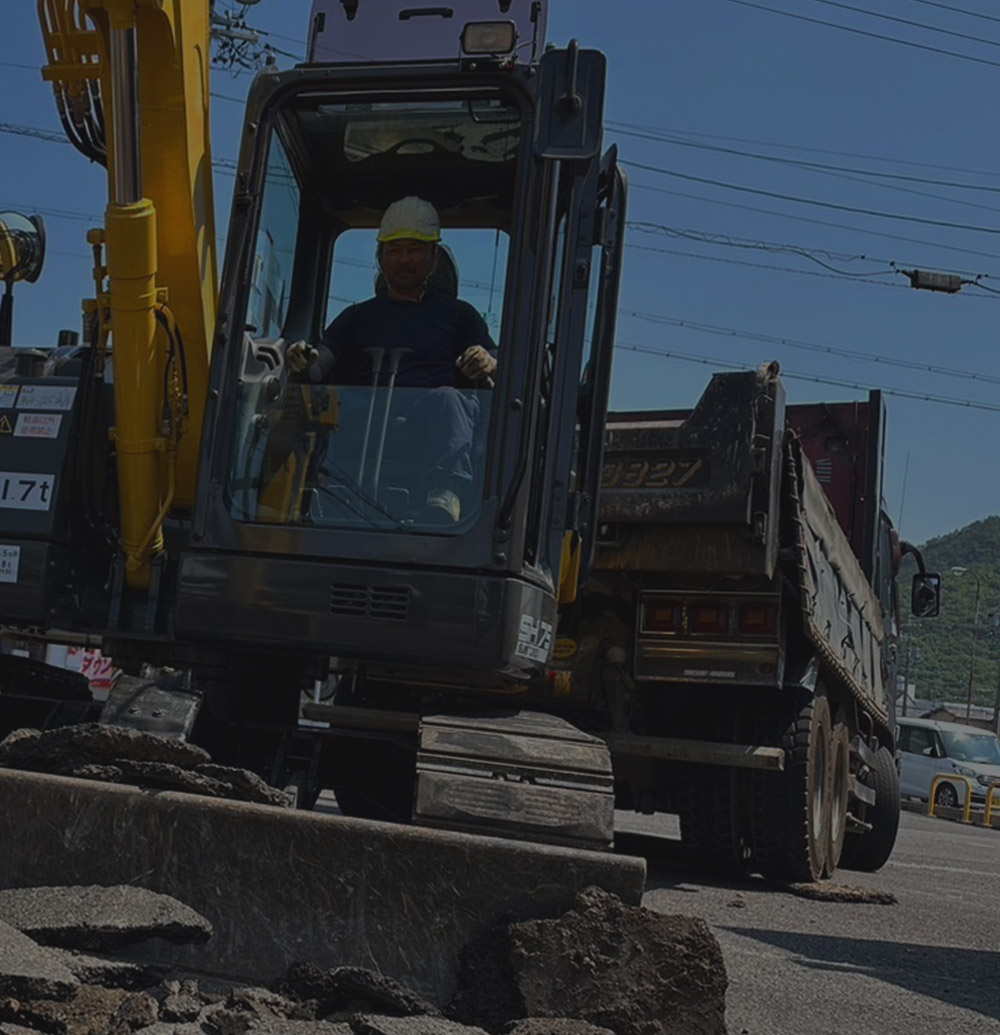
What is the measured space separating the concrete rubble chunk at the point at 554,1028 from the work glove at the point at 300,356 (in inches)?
93.5

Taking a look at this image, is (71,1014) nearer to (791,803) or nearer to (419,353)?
(419,353)

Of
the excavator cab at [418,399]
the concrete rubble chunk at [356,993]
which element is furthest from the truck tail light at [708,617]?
the concrete rubble chunk at [356,993]

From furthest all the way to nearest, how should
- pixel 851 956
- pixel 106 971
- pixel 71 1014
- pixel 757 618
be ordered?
pixel 757 618
pixel 851 956
pixel 106 971
pixel 71 1014

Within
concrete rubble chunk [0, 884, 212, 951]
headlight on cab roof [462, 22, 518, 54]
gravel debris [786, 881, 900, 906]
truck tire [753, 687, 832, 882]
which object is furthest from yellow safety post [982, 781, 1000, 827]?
concrete rubble chunk [0, 884, 212, 951]

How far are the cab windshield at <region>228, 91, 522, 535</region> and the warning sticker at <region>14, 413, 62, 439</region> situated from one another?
0.84 metres

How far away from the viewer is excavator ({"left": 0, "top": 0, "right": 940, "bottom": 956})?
14.3ft

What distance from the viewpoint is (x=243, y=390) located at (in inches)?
190

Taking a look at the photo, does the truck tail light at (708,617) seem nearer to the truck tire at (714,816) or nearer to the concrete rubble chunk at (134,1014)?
the truck tire at (714,816)

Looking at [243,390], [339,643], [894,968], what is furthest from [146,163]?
[894,968]

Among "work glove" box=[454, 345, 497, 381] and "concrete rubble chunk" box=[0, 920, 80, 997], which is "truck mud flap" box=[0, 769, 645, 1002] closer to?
"concrete rubble chunk" box=[0, 920, 80, 997]

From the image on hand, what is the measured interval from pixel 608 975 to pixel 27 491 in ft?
9.24

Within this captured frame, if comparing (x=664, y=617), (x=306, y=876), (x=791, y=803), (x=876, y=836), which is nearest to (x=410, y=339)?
(x=306, y=876)

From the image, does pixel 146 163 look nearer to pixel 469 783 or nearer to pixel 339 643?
pixel 339 643

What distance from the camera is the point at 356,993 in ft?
11.1
